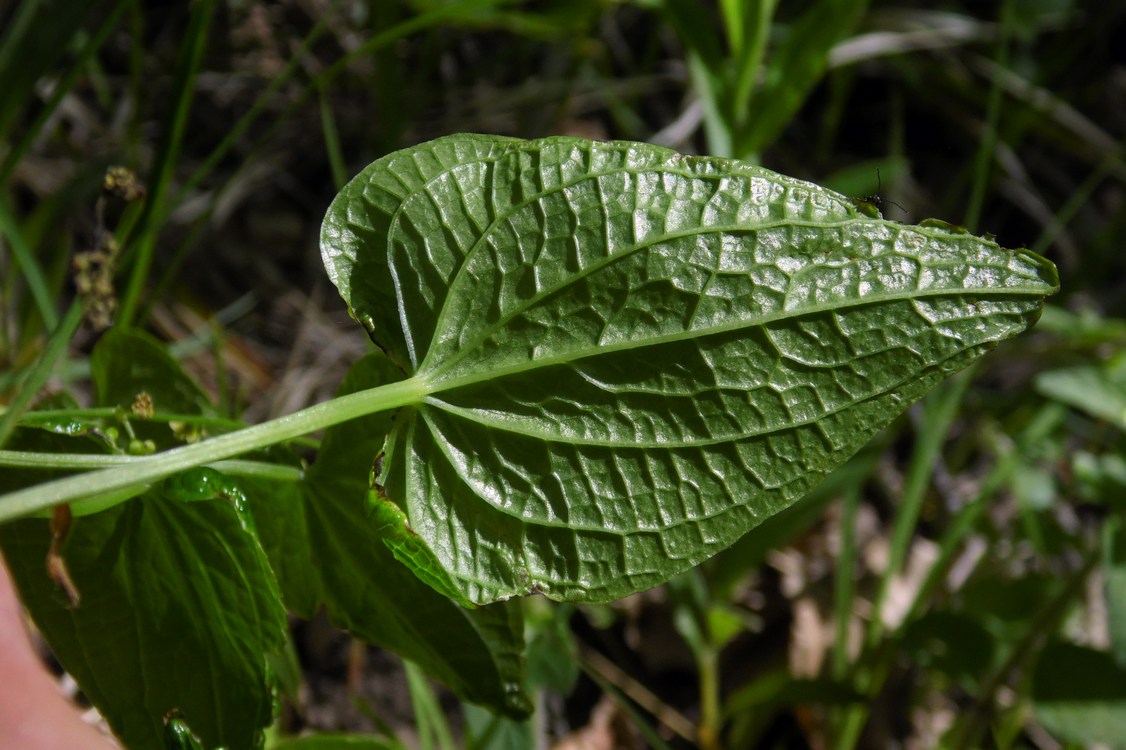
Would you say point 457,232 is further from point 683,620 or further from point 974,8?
point 974,8

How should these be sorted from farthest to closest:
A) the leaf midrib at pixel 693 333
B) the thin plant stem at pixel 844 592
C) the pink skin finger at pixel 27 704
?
1. the thin plant stem at pixel 844 592
2. the leaf midrib at pixel 693 333
3. the pink skin finger at pixel 27 704

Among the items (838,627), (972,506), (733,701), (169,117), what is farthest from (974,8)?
(169,117)

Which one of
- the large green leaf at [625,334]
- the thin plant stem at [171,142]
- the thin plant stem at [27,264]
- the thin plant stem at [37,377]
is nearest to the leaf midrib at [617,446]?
the large green leaf at [625,334]

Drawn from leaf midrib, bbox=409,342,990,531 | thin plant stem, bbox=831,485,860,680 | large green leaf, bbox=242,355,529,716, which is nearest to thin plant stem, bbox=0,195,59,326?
large green leaf, bbox=242,355,529,716

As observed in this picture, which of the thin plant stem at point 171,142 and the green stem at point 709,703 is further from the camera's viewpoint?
the green stem at point 709,703

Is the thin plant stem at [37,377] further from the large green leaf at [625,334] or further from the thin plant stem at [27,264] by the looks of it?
the thin plant stem at [27,264]

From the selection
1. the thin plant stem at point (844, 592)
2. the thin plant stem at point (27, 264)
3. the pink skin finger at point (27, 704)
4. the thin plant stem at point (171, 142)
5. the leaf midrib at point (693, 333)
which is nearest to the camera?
the pink skin finger at point (27, 704)

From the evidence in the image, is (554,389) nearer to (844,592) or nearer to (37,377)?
(37,377)
